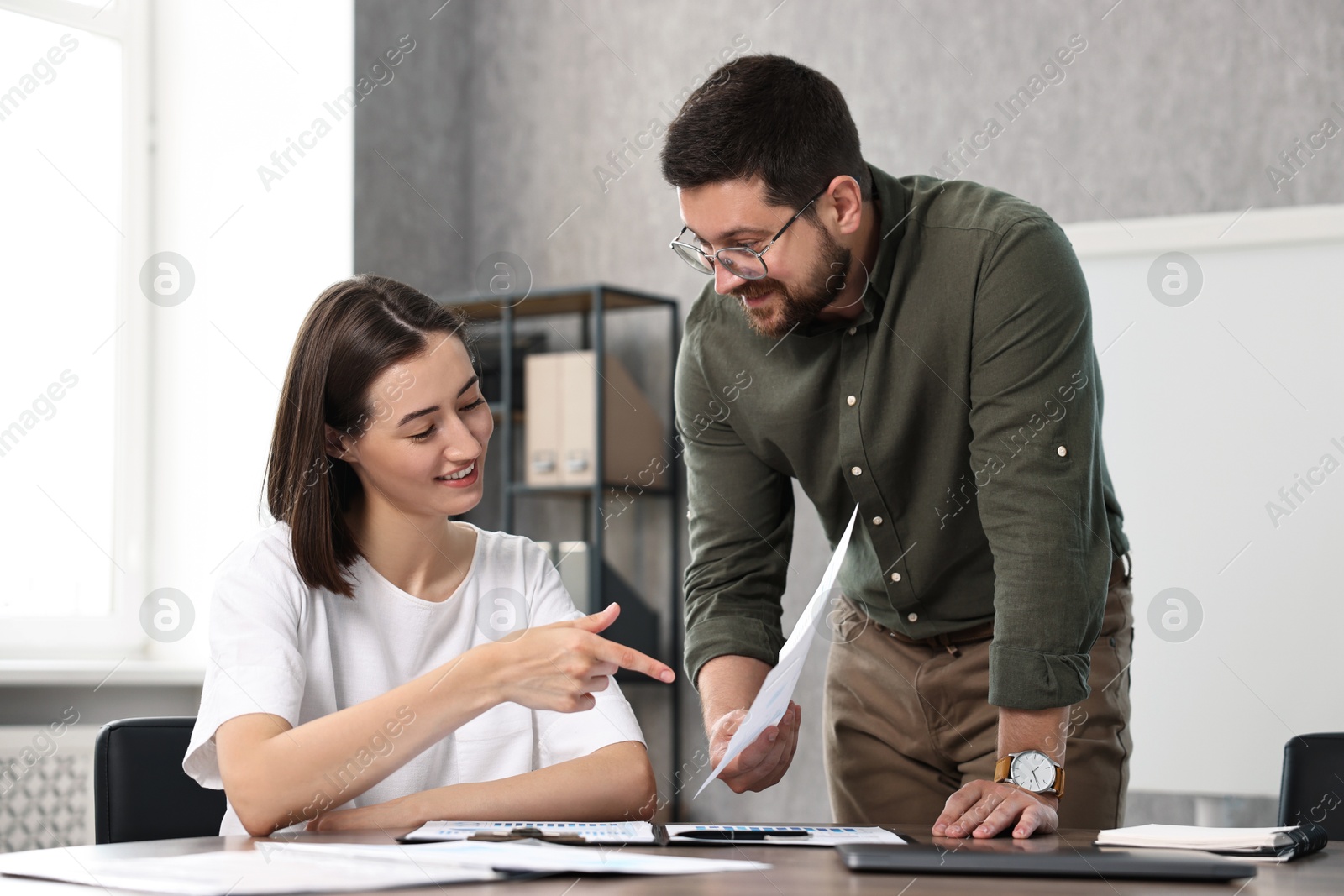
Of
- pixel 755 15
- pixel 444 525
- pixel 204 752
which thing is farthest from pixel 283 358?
pixel 204 752

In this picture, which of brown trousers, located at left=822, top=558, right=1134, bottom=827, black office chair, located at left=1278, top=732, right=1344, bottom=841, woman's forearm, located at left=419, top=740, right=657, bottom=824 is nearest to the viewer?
woman's forearm, located at left=419, top=740, right=657, bottom=824

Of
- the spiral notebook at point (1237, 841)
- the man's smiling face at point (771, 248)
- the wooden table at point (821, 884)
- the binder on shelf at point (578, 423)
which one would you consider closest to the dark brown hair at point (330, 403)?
the man's smiling face at point (771, 248)

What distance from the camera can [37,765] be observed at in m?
3.00

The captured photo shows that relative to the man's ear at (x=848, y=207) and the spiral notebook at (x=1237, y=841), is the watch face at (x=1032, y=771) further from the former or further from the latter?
the man's ear at (x=848, y=207)

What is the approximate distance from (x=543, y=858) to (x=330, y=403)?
2.64ft

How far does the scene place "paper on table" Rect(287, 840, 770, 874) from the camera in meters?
0.92

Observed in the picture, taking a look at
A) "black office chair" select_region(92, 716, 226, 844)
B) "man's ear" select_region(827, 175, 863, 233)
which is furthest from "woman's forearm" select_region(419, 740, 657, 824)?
"man's ear" select_region(827, 175, 863, 233)

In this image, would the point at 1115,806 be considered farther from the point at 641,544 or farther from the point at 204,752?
the point at 641,544

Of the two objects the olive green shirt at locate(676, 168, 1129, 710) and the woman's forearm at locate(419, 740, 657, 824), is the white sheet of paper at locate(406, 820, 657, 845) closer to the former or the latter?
the woman's forearm at locate(419, 740, 657, 824)

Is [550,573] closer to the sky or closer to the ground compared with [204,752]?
closer to the sky

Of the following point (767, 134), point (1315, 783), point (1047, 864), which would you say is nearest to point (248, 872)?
point (1047, 864)

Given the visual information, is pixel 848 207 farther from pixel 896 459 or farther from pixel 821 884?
pixel 821 884

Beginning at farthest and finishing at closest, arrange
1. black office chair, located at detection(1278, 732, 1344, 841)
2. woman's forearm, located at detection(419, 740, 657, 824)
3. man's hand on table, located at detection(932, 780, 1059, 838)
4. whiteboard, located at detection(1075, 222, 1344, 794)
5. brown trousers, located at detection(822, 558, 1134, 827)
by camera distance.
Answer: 1. whiteboard, located at detection(1075, 222, 1344, 794)
2. brown trousers, located at detection(822, 558, 1134, 827)
3. black office chair, located at detection(1278, 732, 1344, 841)
4. woman's forearm, located at detection(419, 740, 657, 824)
5. man's hand on table, located at detection(932, 780, 1059, 838)

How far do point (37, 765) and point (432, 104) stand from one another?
2.15m
